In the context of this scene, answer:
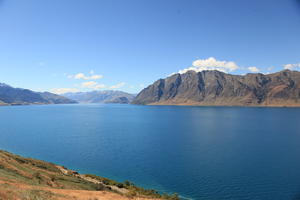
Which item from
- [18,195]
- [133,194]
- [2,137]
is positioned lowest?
[2,137]

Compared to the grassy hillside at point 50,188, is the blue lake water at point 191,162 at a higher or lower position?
lower

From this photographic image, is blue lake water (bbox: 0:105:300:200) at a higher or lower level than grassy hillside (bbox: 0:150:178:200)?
lower

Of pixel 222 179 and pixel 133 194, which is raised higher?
pixel 133 194

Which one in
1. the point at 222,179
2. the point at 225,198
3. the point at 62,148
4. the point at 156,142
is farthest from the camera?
the point at 156,142

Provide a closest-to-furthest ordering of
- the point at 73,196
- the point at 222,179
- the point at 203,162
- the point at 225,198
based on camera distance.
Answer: the point at 73,196
the point at 225,198
the point at 222,179
the point at 203,162

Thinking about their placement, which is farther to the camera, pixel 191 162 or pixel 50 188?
pixel 191 162

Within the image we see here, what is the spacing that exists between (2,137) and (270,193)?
378 feet

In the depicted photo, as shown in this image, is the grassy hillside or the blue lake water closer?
the grassy hillside

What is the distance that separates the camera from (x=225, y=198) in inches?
1465

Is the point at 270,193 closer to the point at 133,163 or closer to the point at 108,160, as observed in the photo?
the point at 133,163

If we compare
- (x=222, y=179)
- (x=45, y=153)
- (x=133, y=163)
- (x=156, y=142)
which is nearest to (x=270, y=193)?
(x=222, y=179)

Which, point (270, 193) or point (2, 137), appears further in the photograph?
point (2, 137)

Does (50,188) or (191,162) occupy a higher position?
(50,188)

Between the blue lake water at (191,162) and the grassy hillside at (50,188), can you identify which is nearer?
the grassy hillside at (50,188)
